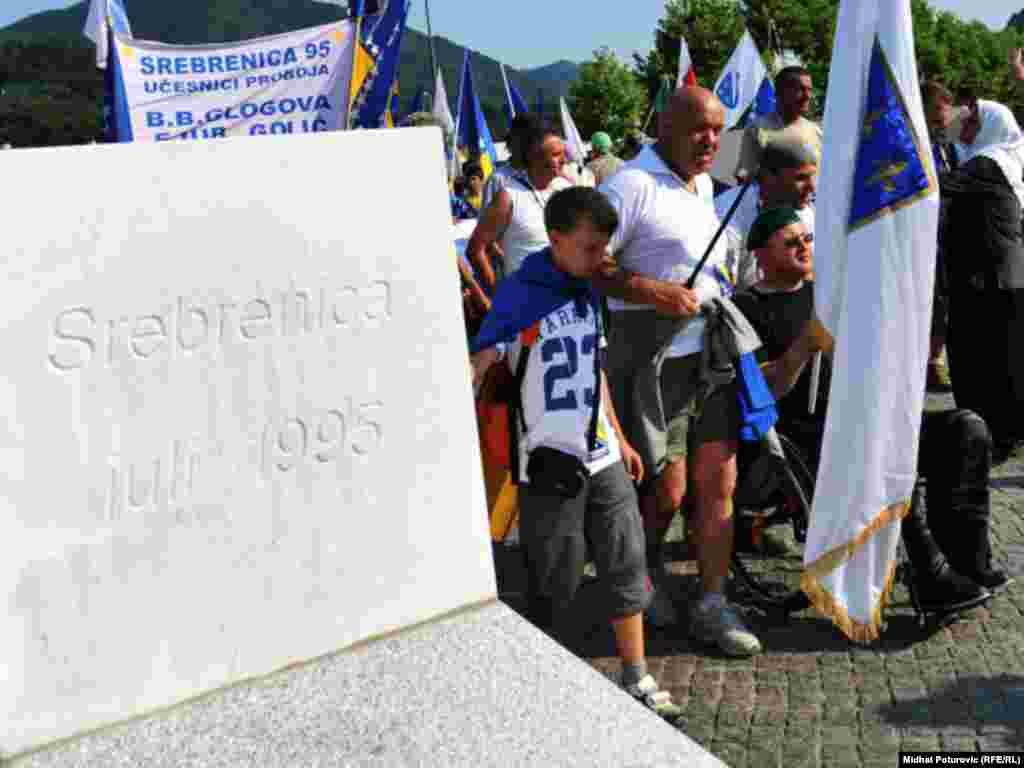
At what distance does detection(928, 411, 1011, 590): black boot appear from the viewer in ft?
13.5

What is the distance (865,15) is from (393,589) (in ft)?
7.78

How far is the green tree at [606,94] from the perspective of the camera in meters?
55.6

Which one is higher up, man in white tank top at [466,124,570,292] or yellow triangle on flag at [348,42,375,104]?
yellow triangle on flag at [348,42,375,104]

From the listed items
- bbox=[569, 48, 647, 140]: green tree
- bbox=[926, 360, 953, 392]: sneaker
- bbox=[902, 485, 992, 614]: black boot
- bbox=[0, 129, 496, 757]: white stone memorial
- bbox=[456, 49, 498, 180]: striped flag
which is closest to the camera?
bbox=[0, 129, 496, 757]: white stone memorial

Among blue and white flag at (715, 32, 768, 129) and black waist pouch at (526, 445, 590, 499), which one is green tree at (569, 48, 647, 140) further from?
black waist pouch at (526, 445, 590, 499)

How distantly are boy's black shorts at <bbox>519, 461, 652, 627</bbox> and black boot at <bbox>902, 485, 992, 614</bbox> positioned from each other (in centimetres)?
105

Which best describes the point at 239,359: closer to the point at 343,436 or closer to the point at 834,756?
the point at 343,436

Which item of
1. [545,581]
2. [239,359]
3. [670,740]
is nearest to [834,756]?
[545,581]

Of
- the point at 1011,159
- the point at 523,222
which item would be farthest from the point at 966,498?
the point at 1011,159

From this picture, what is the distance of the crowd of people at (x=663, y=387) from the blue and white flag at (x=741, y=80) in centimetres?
447

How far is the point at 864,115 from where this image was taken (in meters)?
3.81

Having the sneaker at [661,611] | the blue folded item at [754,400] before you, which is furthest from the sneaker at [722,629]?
the blue folded item at [754,400]

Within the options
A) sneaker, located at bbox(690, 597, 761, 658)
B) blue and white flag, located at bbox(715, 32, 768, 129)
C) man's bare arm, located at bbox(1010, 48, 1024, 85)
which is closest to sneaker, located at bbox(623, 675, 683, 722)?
sneaker, located at bbox(690, 597, 761, 658)

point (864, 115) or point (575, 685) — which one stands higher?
point (864, 115)
